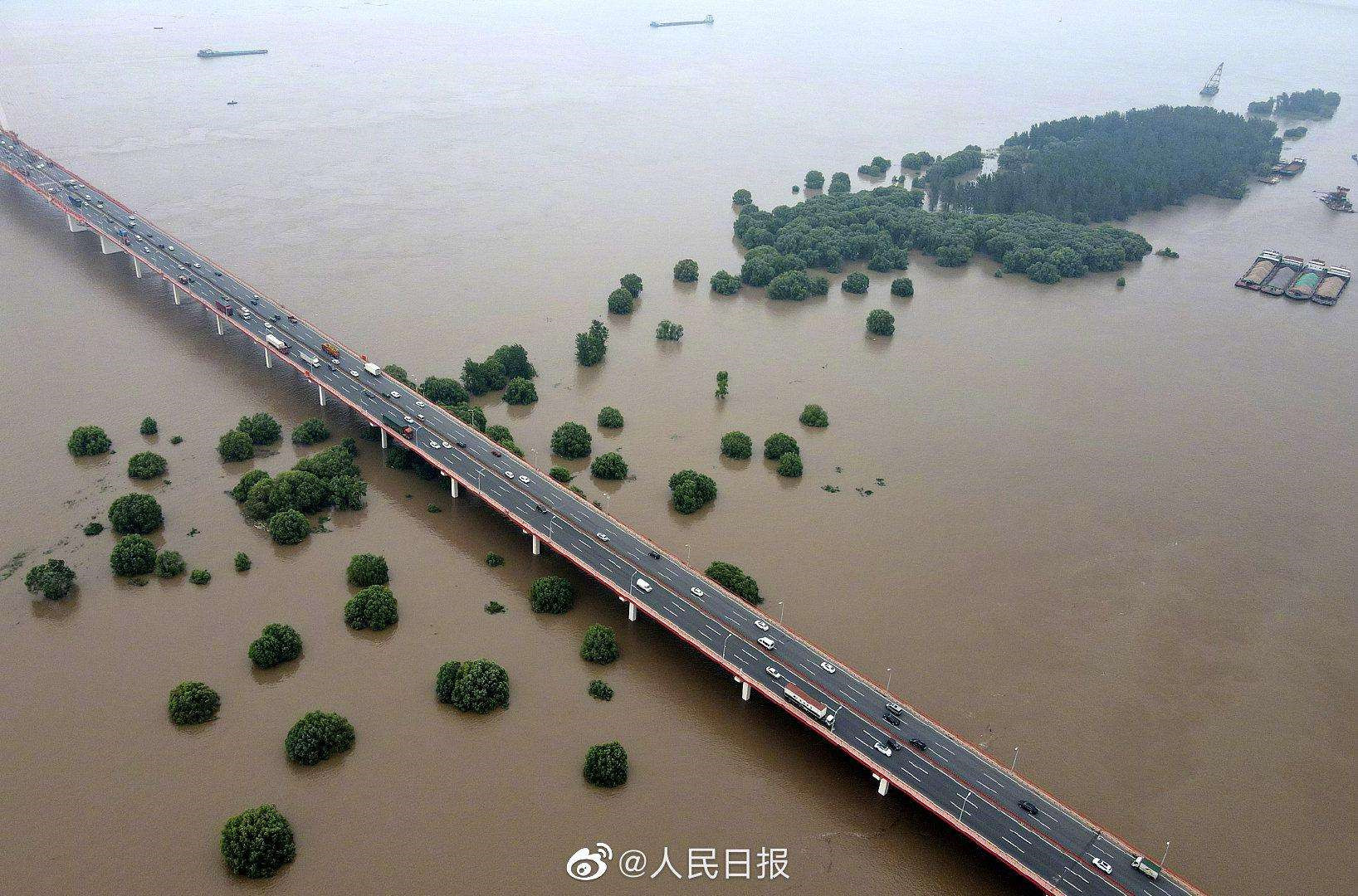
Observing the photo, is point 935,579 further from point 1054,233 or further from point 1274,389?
point 1054,233

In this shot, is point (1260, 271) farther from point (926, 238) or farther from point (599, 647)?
point (599, 647)

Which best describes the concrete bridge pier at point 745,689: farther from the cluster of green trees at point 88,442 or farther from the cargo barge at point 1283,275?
the cargo barge at point 1283,275

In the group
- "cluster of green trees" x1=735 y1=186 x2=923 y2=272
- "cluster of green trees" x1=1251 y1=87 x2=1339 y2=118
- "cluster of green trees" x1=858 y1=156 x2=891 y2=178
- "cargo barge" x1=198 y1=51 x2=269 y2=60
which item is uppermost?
"cargo barge" x1=198 y1=51 x2=269 y2=60

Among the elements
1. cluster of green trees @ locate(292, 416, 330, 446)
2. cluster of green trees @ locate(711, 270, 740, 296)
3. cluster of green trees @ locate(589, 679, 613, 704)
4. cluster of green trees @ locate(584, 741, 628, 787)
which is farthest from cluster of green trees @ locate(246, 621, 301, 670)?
cluster of green trees @ locate(711, 270, 740, 296)

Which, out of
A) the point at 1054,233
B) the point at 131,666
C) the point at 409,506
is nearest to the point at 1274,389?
the point at 1054,233

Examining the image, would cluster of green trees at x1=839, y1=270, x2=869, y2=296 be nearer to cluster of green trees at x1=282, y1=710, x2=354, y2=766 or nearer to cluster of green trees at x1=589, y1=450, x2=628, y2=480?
cluster of green trees at x1=589, y1=450, x2=628, y2=480

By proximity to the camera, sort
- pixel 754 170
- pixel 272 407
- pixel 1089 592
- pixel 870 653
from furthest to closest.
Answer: pixel 754 170
pixel 272 407
pixel 1089 592
pixel 870 653

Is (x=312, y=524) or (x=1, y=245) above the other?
(x=1, y=245)

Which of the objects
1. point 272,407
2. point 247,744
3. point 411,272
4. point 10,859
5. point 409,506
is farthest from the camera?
point 411,272
